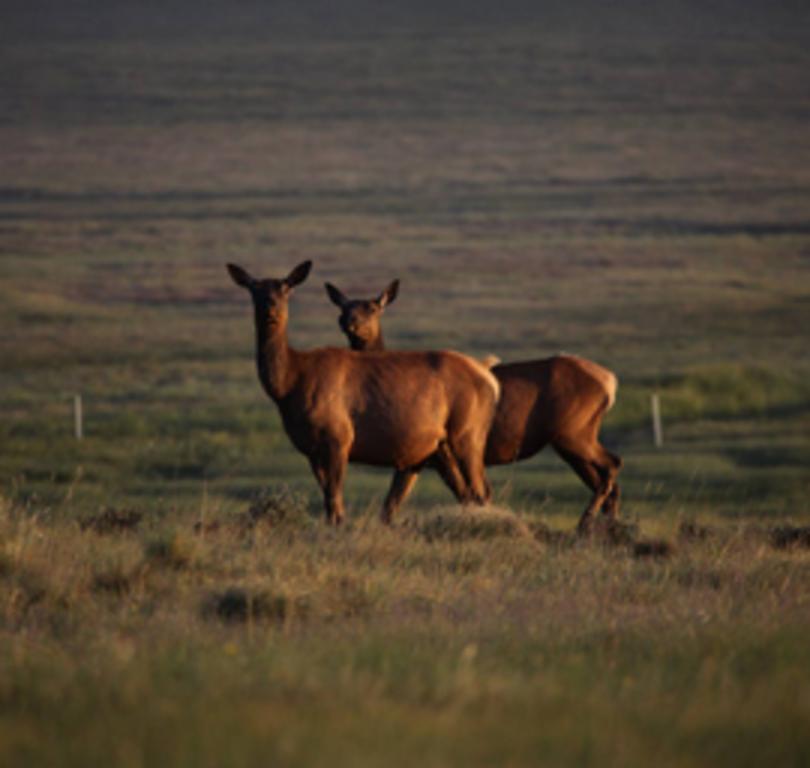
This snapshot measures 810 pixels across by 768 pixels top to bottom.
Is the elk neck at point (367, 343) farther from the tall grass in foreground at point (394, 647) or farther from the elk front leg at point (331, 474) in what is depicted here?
the tall grass in foreground at point (394, 647)

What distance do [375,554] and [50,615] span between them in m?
2.78

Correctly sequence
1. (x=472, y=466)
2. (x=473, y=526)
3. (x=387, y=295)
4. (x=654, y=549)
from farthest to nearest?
(x=387, y=295), (x=472, y=466), (x=473, y=526), (x=654, y=549)

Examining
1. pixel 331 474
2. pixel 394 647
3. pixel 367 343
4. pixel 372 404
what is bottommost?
pixel 331 474

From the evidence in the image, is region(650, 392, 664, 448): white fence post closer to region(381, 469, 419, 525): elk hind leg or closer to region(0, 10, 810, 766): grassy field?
region(0, 10, 810, 766): grassy field

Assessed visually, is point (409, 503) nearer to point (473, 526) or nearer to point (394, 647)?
point (473, 526)

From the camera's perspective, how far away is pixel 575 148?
517 ft

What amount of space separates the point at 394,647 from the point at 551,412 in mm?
8089

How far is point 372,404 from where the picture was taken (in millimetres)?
14383

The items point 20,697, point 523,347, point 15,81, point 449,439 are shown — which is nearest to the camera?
point 20,697

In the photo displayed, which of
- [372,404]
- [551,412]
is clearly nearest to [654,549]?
[372,404]

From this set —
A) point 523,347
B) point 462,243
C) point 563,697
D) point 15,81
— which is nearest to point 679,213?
point 462,243

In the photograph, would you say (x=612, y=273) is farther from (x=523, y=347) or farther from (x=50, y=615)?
(x=50, y=615)

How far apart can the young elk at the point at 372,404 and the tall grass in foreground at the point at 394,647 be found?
1479mm

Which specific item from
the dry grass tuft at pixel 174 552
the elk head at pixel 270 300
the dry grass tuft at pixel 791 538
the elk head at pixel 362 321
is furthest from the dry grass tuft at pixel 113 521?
the dry grass tuft at pixel 791 538
